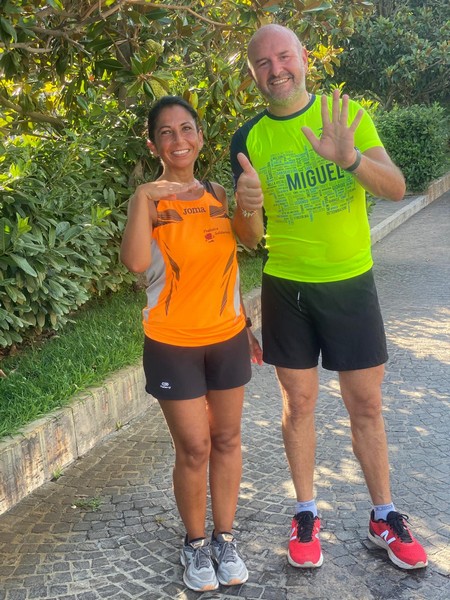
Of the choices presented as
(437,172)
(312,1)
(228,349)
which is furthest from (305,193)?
(437,172)

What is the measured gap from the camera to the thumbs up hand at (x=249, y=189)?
108 inches

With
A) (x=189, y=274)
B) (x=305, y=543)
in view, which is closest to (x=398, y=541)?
(x=305, y=543)

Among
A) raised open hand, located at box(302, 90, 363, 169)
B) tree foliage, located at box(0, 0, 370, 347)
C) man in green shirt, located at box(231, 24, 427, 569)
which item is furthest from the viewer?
tree foliage, located at box(0, 0, 370, 347)

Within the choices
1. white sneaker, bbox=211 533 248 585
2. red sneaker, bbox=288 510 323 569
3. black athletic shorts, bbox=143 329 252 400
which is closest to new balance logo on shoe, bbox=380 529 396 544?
red sneaker, bbox=288 510 323 569

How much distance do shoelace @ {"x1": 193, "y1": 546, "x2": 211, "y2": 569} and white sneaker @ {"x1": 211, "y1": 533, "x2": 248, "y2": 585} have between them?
0.18ft

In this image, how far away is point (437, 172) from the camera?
15.2m

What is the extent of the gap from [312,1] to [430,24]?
610 inches

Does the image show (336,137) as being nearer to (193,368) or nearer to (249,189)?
(249,189)

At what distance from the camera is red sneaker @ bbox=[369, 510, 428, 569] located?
10.0ft

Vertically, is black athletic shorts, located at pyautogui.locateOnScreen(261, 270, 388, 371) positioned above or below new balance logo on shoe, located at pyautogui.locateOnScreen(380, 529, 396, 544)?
above

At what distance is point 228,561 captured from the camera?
304cm

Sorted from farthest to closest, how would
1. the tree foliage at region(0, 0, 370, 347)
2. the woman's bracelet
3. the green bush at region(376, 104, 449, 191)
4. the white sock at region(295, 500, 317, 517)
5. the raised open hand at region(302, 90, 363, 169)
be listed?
1. the green bush at region(376, 104, 449, 191)
2. the tree foliage at region(0, 0, 370, 347)
3. the white sock at region(295, 500, 317, 517)
4. the woman's bracelet
5. the raised open hand at region(302, 90, 363, 169)

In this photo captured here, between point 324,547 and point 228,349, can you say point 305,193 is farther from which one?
point 324,547

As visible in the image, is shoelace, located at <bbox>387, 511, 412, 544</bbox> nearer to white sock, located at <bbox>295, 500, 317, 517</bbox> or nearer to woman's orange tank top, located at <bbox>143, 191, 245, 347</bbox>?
white sock, located at <bbox>295, 500, 317, 517</bbox>
